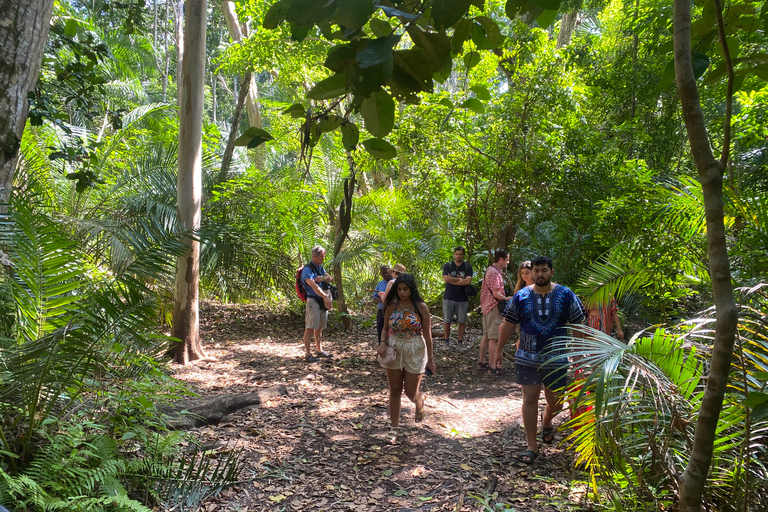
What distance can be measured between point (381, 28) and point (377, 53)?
363mm

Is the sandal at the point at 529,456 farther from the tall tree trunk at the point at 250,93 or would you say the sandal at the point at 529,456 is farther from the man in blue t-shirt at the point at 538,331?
the tall tree trunk at the point at 250,93

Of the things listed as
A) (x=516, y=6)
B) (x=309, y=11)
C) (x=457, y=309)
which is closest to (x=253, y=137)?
(x=309, y=11)

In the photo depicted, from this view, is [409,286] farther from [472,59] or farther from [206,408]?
[472,59]

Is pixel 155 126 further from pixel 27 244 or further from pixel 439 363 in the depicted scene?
pixel 27 244

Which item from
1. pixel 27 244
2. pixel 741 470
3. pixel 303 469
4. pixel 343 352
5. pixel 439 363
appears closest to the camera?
pixel 741 470

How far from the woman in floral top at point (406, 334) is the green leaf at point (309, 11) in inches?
162

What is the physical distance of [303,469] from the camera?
15.0 feet

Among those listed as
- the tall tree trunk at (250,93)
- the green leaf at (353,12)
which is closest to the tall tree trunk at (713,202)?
the green leaf at (353,12)

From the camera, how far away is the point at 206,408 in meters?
5.43

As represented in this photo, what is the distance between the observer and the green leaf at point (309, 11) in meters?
1.03

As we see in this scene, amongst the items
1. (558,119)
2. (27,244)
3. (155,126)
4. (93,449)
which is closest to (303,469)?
(93,449)

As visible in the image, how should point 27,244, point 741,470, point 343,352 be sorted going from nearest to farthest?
point 741,470
point 27,244
point 343,352

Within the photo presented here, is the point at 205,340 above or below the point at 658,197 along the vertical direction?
below

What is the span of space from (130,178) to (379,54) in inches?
385
